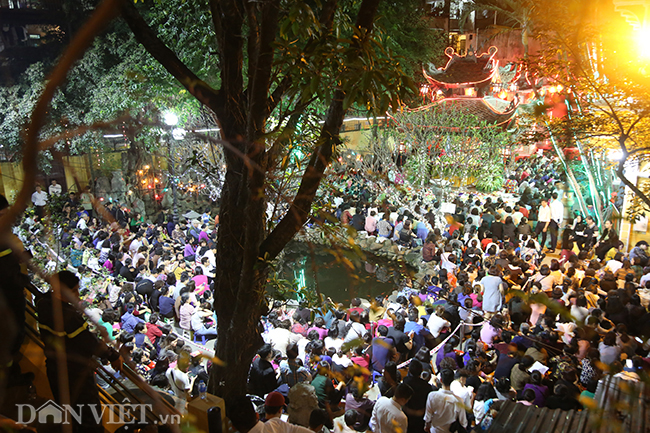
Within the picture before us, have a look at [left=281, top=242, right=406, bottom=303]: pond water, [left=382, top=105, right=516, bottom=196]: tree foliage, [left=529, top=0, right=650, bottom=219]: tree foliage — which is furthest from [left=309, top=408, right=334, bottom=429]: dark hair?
[left=382, top=105, right=516, bottom=196]: tree foliage

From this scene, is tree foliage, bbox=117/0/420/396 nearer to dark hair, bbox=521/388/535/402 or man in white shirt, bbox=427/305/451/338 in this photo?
dark hair, bbox=521/388/535/402

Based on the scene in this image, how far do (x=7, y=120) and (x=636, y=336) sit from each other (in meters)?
Answer: 18.1

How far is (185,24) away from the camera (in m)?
10.7

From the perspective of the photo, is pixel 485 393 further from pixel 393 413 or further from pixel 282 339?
pixel 282 339

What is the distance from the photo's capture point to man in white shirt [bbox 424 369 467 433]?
451cm

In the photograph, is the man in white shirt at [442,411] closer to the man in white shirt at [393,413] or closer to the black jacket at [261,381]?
the man in white shirt at [393,413]

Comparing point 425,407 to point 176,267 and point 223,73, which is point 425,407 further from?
point 176,267

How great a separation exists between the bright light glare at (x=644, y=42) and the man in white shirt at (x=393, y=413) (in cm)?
586

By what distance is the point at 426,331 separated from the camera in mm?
6648

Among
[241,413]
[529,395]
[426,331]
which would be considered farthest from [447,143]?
[241,413]

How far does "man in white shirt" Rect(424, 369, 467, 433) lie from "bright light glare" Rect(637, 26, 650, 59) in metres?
5.54

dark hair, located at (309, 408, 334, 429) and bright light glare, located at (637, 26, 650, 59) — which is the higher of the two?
bright light glare, located at (637, 26, 650, 59)

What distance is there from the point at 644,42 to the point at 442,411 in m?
5.96

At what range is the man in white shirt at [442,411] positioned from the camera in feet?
14.8
